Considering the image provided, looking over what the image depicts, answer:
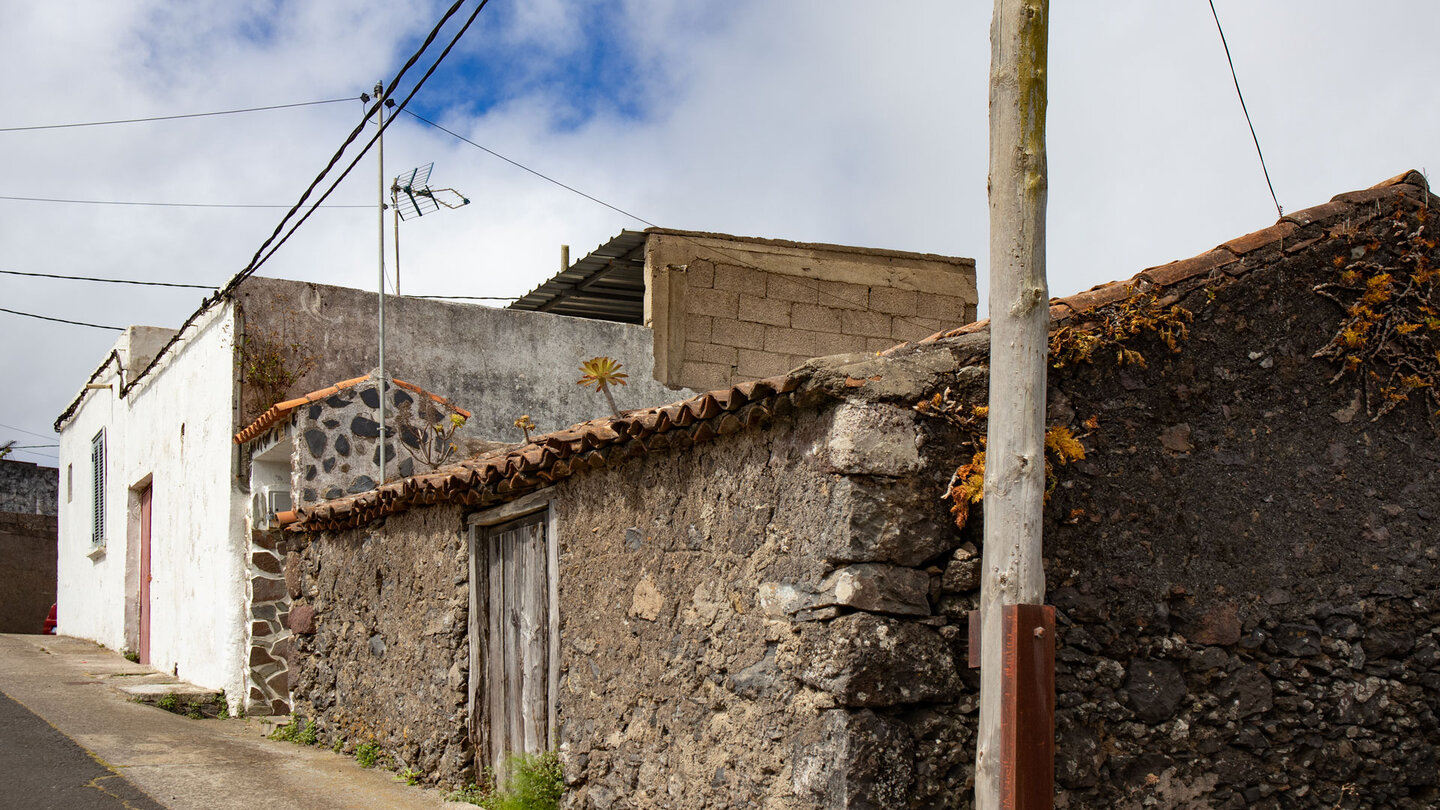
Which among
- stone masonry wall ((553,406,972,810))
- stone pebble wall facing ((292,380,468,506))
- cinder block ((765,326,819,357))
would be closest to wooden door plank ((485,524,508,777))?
stone masonry wall ((553,406,972,810))

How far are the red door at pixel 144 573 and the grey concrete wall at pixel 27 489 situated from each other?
8.49 metres

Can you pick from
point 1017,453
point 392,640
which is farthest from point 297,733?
point 1017,453

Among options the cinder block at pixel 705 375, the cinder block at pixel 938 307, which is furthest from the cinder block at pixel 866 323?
the cinder block at pixel 705 375

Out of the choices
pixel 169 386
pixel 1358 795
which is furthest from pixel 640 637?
pixel 169 386

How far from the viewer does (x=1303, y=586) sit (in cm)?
514

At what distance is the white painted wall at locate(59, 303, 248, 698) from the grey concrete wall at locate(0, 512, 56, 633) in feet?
20.0

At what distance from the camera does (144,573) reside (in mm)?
12938

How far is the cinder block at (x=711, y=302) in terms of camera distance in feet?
37.0

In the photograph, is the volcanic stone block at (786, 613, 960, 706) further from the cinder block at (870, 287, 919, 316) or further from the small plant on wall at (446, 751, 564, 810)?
the cinder block at (870, 287, 919, 316)

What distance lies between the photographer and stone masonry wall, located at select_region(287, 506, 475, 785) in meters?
7.28

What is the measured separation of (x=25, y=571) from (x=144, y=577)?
28.3 ft

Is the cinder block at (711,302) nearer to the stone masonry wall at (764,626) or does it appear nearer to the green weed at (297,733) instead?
the green weed at (297,733)

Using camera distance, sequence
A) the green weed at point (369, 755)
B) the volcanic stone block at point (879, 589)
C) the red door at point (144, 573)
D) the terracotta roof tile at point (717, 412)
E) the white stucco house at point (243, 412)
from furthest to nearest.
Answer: the red door at point (144, 573) < the white stucco house at point (243, 412) < the green weed at point (369, 755) < the terracotta roof tile at point (717, 412) < the volcanic stone block at point (879, 589)

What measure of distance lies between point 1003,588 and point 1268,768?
170cm
